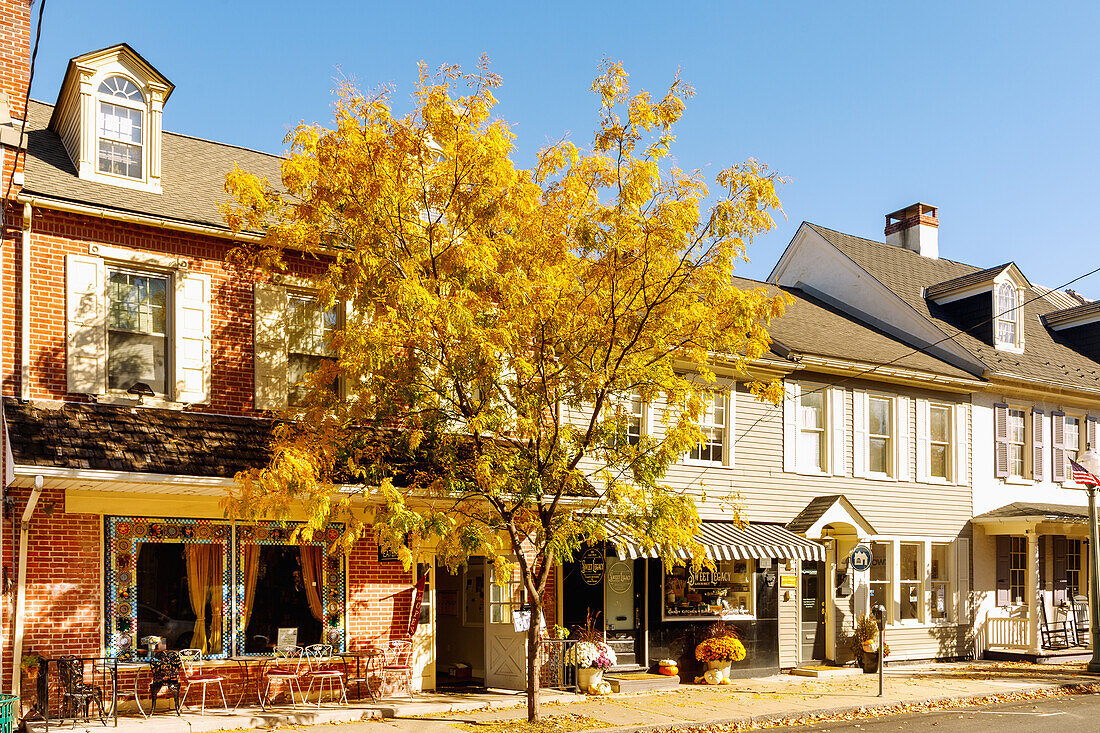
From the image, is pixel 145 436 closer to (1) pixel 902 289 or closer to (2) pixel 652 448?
(2) pixel 652 448

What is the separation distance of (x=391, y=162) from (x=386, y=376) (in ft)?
8.41

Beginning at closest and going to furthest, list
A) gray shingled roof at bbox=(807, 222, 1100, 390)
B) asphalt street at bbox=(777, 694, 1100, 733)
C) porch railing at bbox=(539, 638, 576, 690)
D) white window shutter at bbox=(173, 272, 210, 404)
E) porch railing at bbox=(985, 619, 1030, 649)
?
1. asphalt street at bbox=(777, 694, 1100, 733)
2. white window shutter at bbox=(173, 272, 210, 404)
3. porch railing at bbox=(539, 638, 576, 690)
4. porch railing at bbox=(985, 619, 1030, 649)
5. gray shingled roof at bbox=(807, 222, 1100, 390)

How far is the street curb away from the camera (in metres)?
13.8

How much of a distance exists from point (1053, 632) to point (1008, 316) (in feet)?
24.2

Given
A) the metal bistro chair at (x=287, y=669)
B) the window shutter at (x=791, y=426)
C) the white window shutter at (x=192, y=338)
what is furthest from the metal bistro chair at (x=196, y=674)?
the window shutter at (x=791, y=426)

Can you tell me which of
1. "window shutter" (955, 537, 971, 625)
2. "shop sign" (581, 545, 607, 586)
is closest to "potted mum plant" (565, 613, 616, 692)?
"shop sign" (581, 545, 607, 586)

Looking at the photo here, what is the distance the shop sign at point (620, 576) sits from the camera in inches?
728

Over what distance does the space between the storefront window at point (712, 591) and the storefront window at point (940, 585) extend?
5.51 m

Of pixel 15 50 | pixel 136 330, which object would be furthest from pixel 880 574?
pixel 15 50

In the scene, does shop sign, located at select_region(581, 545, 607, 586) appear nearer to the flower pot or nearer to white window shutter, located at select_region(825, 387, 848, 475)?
the flower pot

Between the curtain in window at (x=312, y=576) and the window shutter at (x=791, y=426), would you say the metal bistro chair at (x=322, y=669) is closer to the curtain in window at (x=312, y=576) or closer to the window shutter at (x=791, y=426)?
the curtain in window at (x=312, y=576)

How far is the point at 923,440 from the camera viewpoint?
922 inches

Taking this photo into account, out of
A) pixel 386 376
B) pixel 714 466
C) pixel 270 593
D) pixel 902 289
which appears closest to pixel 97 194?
pixel 386 376

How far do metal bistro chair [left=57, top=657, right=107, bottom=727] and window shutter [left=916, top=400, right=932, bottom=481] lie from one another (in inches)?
666
